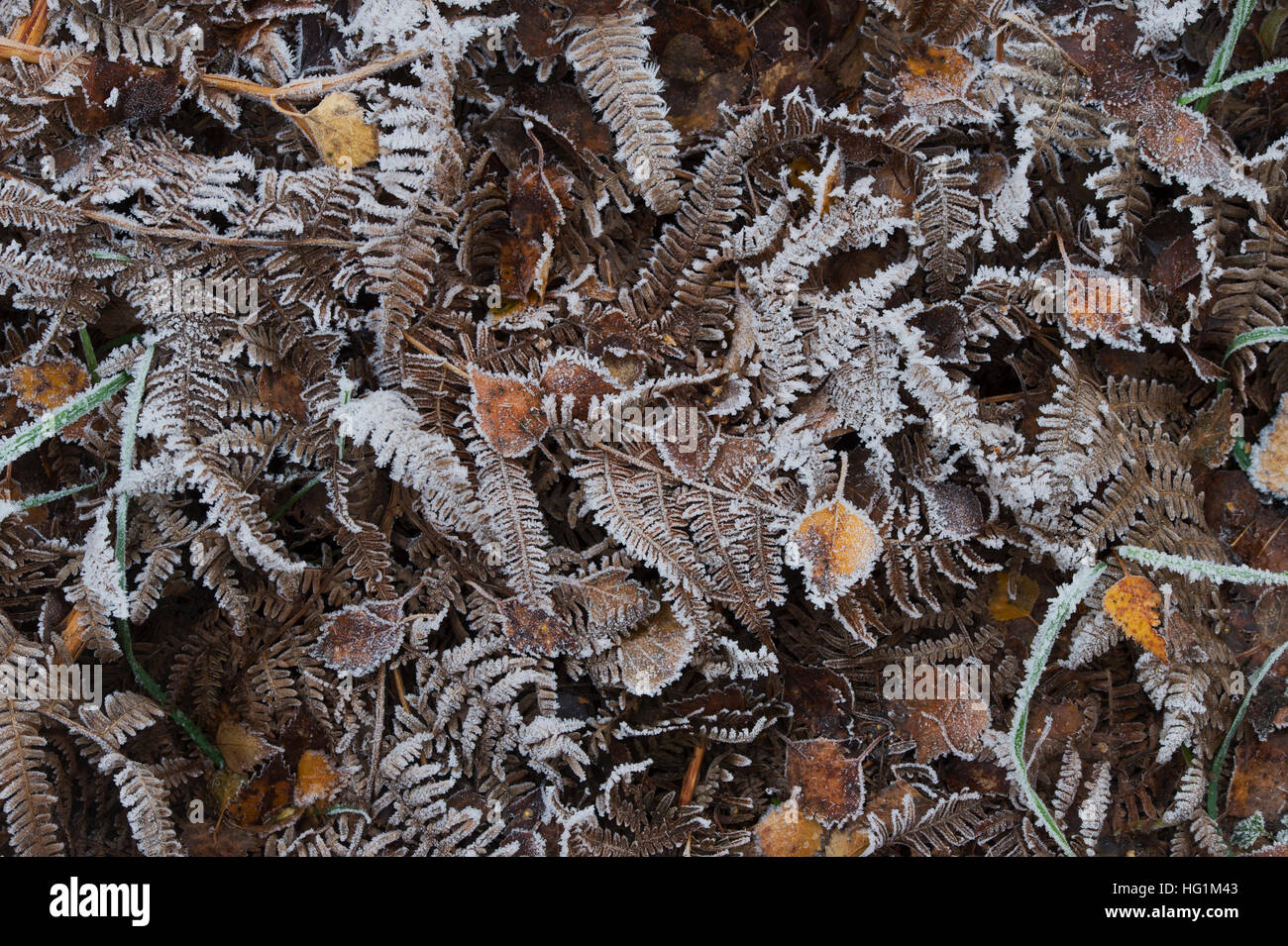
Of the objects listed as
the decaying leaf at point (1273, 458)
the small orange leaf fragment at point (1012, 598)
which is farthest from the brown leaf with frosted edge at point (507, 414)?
the decaying leaf at point (1273, 458)

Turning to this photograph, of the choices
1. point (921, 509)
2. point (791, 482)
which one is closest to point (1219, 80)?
point (921, 509)

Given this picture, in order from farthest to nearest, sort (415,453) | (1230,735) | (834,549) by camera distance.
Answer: (1230,735) < (834,549) < (415,453)

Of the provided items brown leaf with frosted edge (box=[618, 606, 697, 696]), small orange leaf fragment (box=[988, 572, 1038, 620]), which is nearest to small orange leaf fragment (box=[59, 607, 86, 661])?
brown leaf with frosted edge (box=[618, 606, 697, 696])

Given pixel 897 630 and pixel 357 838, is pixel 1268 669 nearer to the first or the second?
pixel 897 630

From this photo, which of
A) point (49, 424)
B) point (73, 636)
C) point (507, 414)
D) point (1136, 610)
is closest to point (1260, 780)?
point (1136, 610)

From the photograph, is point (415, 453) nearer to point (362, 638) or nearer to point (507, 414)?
point (507, 414)

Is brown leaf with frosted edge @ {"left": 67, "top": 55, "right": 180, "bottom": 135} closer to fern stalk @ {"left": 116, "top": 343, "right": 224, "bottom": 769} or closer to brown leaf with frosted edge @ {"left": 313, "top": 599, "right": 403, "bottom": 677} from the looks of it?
fern stalk @ {"left": 116, "top": 343, "right": 224, "bottom": 769}
